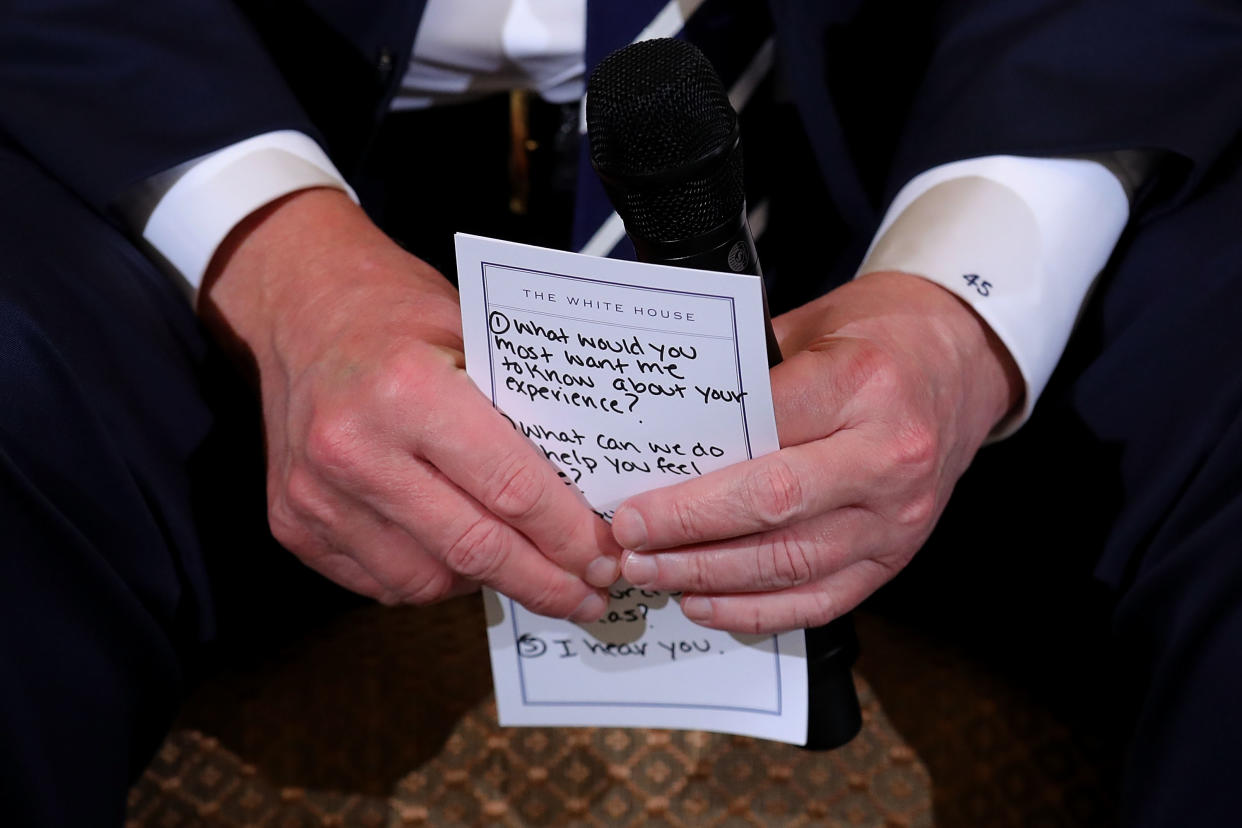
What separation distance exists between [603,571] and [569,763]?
0.22 m

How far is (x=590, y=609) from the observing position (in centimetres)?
52

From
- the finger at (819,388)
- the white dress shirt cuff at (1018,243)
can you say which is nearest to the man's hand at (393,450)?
the finger at (819,388)

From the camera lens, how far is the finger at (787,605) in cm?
50

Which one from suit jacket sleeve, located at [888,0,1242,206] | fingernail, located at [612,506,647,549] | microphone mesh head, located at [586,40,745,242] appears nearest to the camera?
microphone mesh head, located at [586,40,745,242]

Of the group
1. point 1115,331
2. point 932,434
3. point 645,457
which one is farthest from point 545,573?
point 1115,331

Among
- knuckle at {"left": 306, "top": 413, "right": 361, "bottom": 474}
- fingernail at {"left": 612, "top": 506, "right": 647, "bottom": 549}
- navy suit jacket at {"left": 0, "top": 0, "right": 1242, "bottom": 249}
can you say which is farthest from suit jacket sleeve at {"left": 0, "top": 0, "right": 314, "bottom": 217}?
fingernail at {"left": 612, "top": 506, "right": 647, "bottom": 549}

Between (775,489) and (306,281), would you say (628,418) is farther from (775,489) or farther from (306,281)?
(306,281)

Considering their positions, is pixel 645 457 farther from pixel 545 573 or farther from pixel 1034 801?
pixel 1034 801

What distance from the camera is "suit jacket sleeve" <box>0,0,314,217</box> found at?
1.98 ft

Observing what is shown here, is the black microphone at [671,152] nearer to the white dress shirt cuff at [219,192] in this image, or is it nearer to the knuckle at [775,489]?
the knuckle at [775,489]

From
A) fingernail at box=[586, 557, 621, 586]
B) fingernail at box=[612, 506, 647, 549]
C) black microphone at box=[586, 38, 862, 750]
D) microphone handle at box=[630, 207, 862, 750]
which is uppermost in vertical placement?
black microphone at box=[586, 38, 862, 750]

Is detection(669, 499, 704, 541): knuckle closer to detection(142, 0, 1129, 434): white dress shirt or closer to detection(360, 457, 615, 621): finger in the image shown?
detection(360, 457, 615, 621): finger

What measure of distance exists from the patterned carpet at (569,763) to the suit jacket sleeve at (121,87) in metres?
0.34

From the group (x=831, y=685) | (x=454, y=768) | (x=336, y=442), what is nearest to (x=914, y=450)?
(x=831, y=685)
